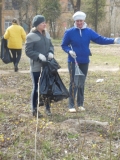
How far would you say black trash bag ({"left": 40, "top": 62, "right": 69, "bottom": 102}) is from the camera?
6.17m

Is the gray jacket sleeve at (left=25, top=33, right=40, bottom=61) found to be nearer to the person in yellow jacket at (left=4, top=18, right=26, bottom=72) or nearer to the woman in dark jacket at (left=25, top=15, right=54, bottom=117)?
the woman in dark jacket at (left=25, top=15, right=54, bottom=117)

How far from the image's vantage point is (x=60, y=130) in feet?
17.6

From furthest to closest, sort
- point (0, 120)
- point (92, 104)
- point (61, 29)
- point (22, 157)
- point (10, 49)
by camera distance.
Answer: point (61, 29) → point (10, 49) → point (92, 104) → point (0, 120) → point (22, 157)

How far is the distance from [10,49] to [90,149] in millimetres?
7731

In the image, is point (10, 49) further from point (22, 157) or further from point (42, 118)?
point (22, 157)

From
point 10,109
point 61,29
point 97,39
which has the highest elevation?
point 97,39

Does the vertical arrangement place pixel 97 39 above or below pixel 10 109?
above

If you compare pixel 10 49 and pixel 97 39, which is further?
pixel 10 49

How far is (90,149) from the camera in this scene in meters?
4.65

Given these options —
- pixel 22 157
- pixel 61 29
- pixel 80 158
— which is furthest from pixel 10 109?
pixel 61 29

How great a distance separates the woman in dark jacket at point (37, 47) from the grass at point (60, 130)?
2.12 feet

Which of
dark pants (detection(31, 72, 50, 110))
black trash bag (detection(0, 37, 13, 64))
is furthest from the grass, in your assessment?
black trash bag (detection(0, 37, 13, 64))

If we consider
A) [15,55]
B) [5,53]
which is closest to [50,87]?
[5,53]

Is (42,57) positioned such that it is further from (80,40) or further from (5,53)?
(5,53)
